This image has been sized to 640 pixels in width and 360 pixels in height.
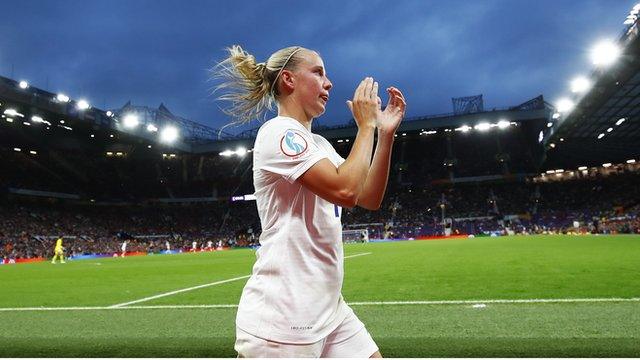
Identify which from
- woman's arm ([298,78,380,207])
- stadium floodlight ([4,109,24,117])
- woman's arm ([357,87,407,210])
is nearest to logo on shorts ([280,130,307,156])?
woman's arm ([298,78,380,207])

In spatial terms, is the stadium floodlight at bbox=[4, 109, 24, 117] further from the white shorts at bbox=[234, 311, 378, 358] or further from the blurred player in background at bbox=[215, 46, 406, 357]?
the white shorts at bbox=[234, 311, 378, 358]

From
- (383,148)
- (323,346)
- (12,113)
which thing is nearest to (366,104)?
(383,148)

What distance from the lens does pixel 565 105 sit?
36.0 metres

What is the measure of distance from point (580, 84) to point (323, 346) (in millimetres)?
35124

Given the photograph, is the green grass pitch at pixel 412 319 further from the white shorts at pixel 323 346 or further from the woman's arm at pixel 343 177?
the woman's arm at pixel 343 177

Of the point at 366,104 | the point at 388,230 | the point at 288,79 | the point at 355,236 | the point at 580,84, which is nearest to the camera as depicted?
the point at 366,104

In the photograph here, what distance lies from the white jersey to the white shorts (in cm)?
3

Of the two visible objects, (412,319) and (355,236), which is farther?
(355,236)

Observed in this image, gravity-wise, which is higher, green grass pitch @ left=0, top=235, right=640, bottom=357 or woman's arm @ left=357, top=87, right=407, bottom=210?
woman's arm @ left=357, top=87, right=407, bottom=210

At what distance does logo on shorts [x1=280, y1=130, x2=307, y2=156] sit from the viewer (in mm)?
2025

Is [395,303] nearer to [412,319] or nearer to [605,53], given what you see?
[412,319]

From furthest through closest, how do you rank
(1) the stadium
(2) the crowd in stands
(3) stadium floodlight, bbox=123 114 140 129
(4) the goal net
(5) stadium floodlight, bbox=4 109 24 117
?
(4) the goal net < (2) the crowd in stands < (3) stadium floodlight, bbox=123 114 140 129 < (5) stadium floodlight, bbox=4 109 24 117 < (1) the stadium

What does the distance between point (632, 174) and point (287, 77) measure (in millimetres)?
62882

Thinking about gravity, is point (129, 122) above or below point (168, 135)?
below
